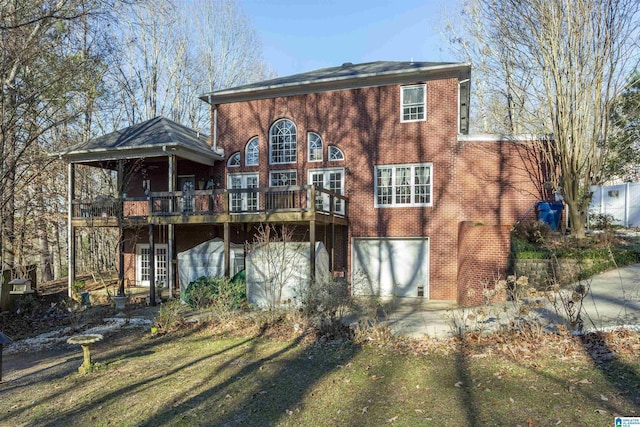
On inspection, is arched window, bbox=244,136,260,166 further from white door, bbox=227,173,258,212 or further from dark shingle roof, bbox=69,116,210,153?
dark shingle roof, bbox=69,116,210,153

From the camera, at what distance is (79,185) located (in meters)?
21.5

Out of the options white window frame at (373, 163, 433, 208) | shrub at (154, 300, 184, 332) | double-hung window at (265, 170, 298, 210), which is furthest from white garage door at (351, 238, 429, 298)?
shrub at (154, 300, 184, 332)

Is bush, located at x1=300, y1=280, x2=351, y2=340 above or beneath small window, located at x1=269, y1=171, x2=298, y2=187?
beneath

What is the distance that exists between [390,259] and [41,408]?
35.3ft

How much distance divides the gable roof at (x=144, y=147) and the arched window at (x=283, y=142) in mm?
2163

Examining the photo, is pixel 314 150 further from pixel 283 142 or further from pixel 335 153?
pixel 283 142

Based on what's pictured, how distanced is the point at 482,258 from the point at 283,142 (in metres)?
8.31

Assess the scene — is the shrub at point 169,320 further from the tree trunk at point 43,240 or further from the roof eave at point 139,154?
the tree trunk at point 43,240

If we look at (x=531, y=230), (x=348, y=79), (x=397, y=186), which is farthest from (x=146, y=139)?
(x=531, y=230)

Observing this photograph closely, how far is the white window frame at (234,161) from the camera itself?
51.6ft

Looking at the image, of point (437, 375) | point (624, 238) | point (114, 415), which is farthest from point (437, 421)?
point (624, 238)

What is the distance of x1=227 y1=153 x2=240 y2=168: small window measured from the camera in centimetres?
1574

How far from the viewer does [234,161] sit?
15.8 metres

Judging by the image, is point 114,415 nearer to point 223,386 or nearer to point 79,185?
point 223,386
